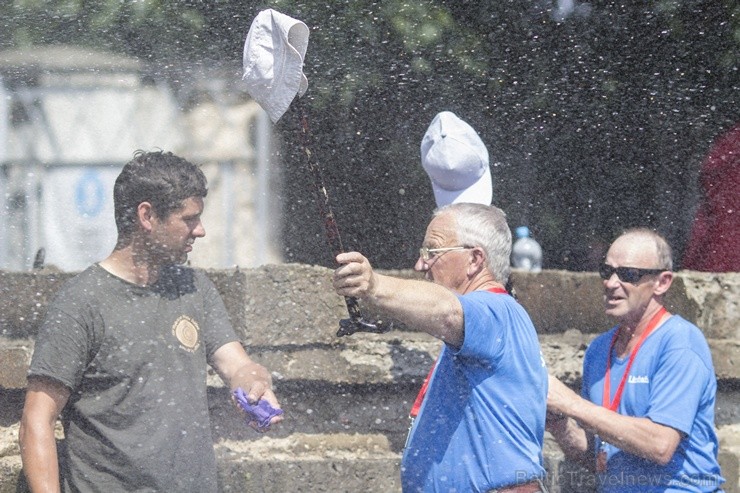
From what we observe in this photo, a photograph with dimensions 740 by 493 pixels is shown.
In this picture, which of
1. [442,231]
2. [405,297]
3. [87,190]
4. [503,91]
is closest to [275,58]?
[405,297]

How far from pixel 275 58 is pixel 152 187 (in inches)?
42.0

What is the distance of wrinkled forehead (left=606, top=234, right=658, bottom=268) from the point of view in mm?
4094

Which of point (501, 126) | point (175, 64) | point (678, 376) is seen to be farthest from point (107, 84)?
point (678, 376)

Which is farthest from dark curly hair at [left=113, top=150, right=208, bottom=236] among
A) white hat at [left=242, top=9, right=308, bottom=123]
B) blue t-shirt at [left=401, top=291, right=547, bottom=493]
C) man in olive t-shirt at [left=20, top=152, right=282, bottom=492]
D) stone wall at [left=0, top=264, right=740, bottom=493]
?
blue t-shirt at [left=401, top=291, right=547, bottom=493]

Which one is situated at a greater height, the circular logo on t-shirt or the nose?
the nose

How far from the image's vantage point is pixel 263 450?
420 centimetres

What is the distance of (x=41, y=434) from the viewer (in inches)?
132

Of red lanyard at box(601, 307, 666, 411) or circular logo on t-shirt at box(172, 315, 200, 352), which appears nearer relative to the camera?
circular logo on t-shirt at box(172, 315, 200, 352)

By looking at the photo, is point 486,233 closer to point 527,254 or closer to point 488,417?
point 488,417

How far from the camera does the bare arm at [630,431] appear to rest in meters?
3.69

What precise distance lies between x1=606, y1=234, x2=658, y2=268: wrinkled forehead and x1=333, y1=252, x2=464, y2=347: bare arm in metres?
1.26

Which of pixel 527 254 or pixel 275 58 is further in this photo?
pixel 527 254

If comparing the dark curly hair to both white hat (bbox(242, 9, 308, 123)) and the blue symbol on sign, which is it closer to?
white hat (bbox(242, 9, 308, 123))

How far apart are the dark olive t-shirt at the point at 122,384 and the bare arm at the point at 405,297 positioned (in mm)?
949
